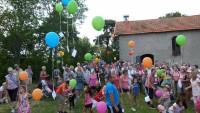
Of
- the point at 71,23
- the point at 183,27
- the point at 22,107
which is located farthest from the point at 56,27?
the point at 22,107

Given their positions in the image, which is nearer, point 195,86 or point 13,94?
point 195,86

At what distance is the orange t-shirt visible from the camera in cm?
1575

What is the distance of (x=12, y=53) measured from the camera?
38906 millimetres

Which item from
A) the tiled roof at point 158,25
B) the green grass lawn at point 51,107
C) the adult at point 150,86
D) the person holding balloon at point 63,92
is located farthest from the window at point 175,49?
the person holding balloon at point 63,92

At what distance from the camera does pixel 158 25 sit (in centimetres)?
4372

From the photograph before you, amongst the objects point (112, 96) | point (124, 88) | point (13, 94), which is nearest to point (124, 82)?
point (124, 88)

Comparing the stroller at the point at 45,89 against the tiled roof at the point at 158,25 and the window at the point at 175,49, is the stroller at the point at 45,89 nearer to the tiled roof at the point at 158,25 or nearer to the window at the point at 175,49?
the window at the point at 175,49

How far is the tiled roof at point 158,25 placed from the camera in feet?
139

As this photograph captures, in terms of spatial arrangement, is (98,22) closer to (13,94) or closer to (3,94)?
(13,94)

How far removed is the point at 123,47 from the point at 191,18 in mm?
7354

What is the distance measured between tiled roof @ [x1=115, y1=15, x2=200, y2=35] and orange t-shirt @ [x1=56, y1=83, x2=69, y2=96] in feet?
90.2

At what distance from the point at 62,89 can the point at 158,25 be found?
95.4 feet

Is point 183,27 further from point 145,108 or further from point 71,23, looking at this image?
point 145,108

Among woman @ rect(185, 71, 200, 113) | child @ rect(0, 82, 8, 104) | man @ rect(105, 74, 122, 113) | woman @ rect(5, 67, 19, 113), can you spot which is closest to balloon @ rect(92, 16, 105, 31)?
woman @ rect(185, 71, 200, 113)
